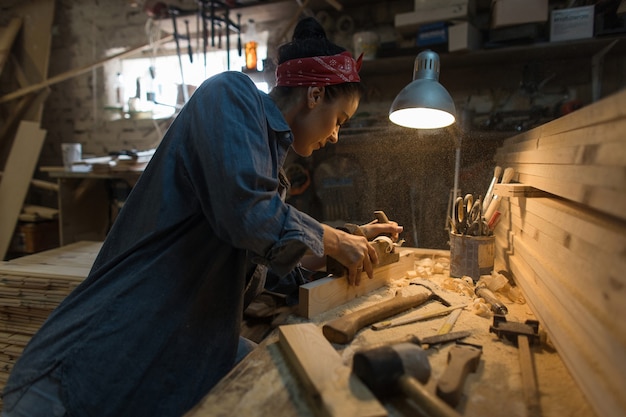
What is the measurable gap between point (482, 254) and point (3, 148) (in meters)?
5.85

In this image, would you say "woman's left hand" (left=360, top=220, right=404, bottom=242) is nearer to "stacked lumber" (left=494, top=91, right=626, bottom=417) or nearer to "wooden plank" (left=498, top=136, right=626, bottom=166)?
"stacked lumber" (left=494, top=91, right=626, bottom=417)

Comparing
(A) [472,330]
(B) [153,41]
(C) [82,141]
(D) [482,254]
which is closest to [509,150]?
(D) [482,254]

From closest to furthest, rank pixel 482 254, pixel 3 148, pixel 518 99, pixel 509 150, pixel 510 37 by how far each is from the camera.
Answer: pixel 482 254
pixel 509 150
pixel 510 37
pixel 518 99
pixel 3 148

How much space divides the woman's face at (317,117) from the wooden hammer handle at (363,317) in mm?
646

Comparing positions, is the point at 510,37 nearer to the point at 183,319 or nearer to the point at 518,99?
the point at 518,99

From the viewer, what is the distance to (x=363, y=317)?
1.26 meters

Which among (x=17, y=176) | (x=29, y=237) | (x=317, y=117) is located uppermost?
(x=317, y=117)

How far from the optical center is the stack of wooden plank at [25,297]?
2.19 metres

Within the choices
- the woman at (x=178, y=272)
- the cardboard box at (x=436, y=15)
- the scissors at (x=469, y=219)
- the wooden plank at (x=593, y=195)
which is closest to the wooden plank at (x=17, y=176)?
the woman at (x=178, y=272)

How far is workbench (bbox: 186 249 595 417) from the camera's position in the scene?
0.83 m

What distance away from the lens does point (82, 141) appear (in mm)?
5078

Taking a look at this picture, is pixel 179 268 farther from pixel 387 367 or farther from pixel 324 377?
pixel 387 367

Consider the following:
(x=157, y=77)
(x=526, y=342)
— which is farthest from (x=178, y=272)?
(x=157, y=77)

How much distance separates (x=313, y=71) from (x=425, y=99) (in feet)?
1.78
